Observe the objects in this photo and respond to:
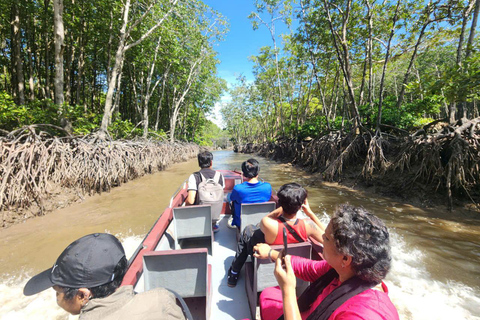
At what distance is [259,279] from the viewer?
1.70m

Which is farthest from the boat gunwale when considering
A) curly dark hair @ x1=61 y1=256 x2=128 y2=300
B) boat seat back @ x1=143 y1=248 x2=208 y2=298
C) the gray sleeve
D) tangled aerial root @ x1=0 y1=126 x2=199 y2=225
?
tangled aerial root @ x1=0 y1=126 x2=199 y2=225

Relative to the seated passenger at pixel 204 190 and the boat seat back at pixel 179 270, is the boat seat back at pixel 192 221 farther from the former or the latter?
the boat seat back at pixel 179 270

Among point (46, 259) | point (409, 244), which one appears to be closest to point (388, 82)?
point (409, 244)

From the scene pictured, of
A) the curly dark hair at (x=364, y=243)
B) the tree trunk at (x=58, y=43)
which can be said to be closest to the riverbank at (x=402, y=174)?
the curly dark hair at (x=364, y=243)

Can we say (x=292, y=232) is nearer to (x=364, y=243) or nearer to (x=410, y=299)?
(x=364, y=243)

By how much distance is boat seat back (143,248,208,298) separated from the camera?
153cm

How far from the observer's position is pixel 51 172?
518cm

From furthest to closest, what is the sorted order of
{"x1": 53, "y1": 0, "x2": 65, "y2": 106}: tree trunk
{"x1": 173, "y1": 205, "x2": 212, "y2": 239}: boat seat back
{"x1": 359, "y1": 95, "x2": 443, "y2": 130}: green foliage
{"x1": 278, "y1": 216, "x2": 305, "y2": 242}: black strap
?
{"x1": 359, "y1": 95, "x2": 443, "y2": 130}: green foliage, {"x1": 53, "y1": 0, "x2": 65, "y2": 106}: tree trunk, {"x1": 173, "y1": 205, "x2": 212, "y2": 239}: boat seat back, {"x1": 278, "y1": 216, "x2": 305, "y2": 242}: black strap

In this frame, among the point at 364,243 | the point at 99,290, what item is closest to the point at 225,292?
the point at 99,290

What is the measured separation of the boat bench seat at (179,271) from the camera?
5.02 ft

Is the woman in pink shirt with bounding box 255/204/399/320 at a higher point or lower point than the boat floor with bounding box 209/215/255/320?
higher

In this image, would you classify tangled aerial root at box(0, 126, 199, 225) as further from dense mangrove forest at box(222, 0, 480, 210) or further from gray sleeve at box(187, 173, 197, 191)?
dense mangrove forest at box(222, 0, 480, 210)

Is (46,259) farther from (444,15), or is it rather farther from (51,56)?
(51,56)

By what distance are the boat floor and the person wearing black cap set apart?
1274mm
